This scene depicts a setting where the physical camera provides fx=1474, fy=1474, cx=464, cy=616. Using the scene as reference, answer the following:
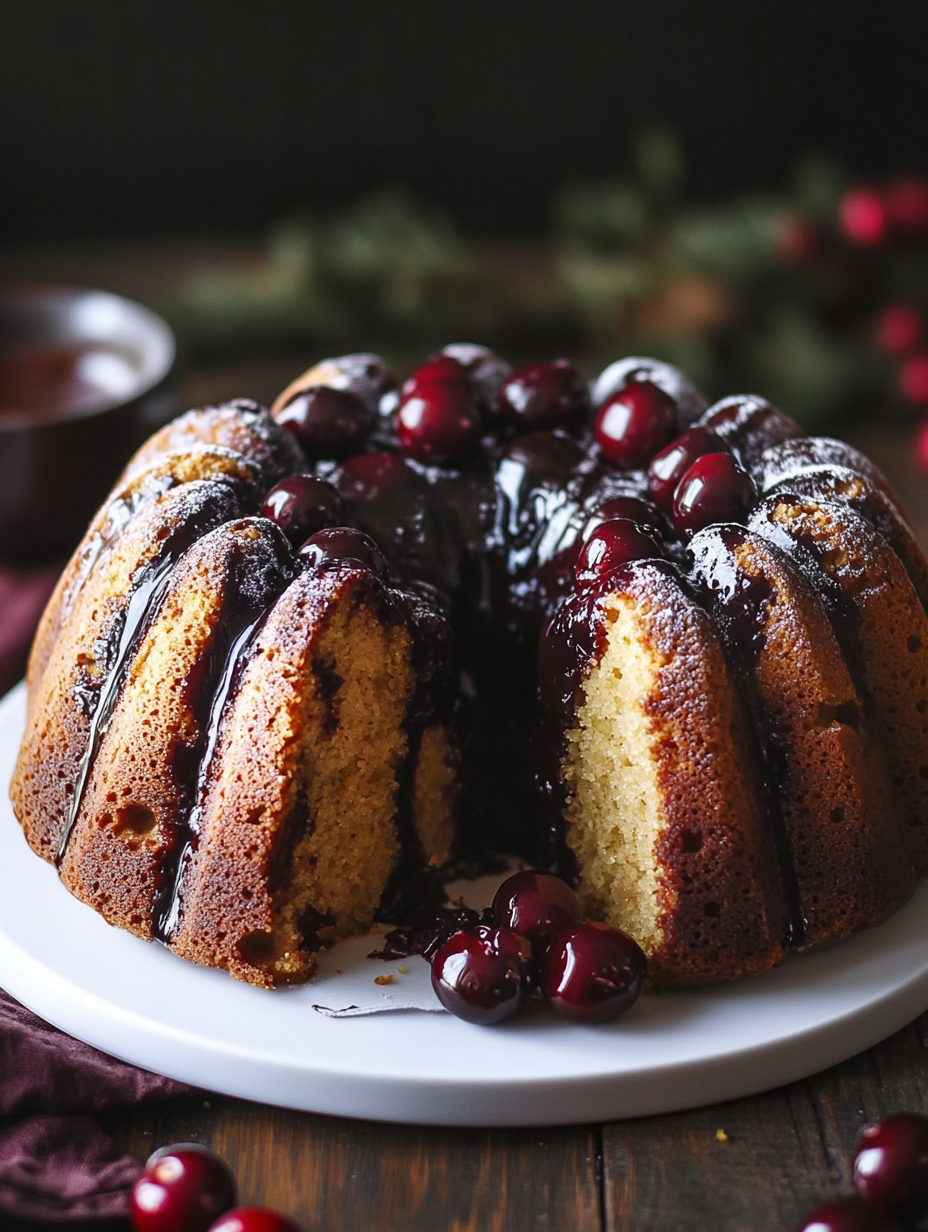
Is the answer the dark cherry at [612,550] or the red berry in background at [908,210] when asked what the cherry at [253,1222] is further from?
the red berry in background at [908,210]

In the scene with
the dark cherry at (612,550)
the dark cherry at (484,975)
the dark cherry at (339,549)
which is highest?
the dark cherry at (612,550)

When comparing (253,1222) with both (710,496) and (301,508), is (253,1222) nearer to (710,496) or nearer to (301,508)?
(301,508)

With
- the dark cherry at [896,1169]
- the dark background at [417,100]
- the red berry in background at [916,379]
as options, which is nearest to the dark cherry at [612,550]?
the dark cherry at [896,1169]

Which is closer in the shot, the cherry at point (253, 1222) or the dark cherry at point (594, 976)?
the cherry at point (253, 1222)

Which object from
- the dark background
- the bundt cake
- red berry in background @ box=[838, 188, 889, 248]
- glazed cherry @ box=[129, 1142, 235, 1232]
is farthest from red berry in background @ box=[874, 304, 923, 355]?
glazed cherry @ box=[129, 1142, 235, 1232]

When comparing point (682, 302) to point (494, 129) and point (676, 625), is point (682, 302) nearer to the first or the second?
point (494, 129)

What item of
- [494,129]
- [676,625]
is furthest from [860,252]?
[676,625]
